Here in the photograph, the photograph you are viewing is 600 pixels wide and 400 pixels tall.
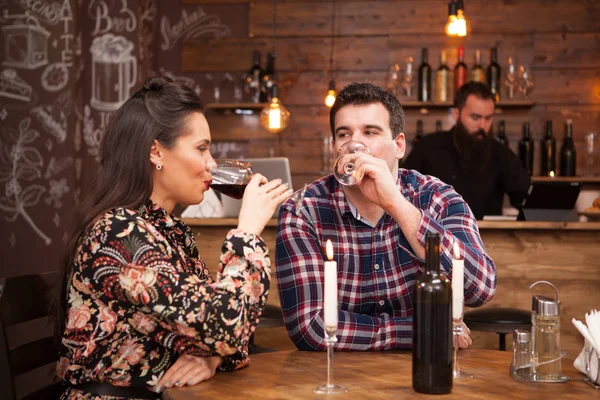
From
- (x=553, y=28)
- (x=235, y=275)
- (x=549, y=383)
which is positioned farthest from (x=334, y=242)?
(x=553, y=28)

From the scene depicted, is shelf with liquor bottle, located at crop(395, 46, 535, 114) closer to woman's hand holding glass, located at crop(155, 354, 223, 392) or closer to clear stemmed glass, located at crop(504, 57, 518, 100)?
clear stemmed glass, located at crop(504, 57, 518, 100)

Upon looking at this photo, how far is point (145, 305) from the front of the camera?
57.9 inches

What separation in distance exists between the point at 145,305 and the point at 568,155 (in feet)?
14.3

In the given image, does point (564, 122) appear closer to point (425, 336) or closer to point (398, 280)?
point (398, 280)

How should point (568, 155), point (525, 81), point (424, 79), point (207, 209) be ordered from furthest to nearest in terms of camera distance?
point (424, 79) → point (568, 155) → point (525, 81) → point (207, 209)

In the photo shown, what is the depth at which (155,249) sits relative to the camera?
153 cm

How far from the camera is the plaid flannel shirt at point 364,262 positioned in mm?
1870

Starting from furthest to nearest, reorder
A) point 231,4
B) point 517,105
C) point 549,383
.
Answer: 1. point 231,4
2. point 517,105
3. point 549,383

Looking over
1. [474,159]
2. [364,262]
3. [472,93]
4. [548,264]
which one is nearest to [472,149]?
[474,159]

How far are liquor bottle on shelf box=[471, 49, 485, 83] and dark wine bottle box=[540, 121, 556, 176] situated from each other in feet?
1.84

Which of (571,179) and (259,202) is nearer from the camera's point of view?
(259,202)

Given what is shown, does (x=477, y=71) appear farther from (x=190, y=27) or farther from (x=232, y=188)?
(x=232, y=188)

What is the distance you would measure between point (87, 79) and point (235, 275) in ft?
11.9

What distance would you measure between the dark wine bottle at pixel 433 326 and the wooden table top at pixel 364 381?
0.12 ft
